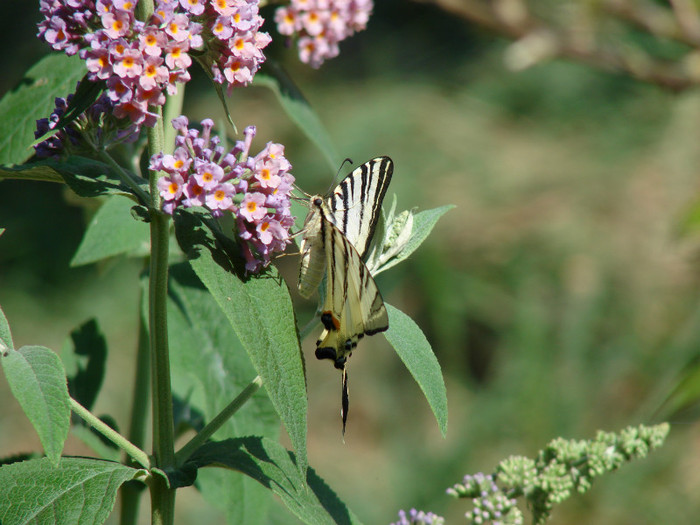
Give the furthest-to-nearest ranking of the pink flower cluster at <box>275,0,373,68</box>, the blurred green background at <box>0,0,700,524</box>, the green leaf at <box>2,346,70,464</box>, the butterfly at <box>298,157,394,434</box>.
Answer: the blurred green background at <box>0,0,700,524</box>, the pink flower cluster at <box>275,0,373,68</box>, the butterfly at <box>298,157,394,434</box>, the green leaf at <box>2,346,70,464</box>

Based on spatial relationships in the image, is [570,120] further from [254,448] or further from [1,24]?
[254,448]

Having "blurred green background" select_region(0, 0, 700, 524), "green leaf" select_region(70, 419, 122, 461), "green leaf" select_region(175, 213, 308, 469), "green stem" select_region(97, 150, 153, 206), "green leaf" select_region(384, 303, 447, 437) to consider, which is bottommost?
"blurred green background" select_region(0, 0, 700, 524)

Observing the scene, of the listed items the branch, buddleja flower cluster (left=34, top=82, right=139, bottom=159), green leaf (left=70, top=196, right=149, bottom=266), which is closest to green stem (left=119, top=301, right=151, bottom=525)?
green leaf (left=70, top=196, right=149, bottom=266)

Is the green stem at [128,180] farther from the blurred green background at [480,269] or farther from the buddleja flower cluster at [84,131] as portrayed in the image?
the blurred green background at [480,269]

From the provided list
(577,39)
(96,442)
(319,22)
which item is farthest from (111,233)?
(577,39)

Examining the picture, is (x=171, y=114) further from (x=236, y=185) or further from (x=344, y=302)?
(x=344, y=302)

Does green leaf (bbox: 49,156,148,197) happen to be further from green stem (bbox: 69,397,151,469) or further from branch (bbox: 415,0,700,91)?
branch (bbox: 415,0,700,91)

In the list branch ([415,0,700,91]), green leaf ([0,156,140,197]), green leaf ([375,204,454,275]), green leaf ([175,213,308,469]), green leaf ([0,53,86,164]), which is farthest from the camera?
branch ([415,0,700,91])
